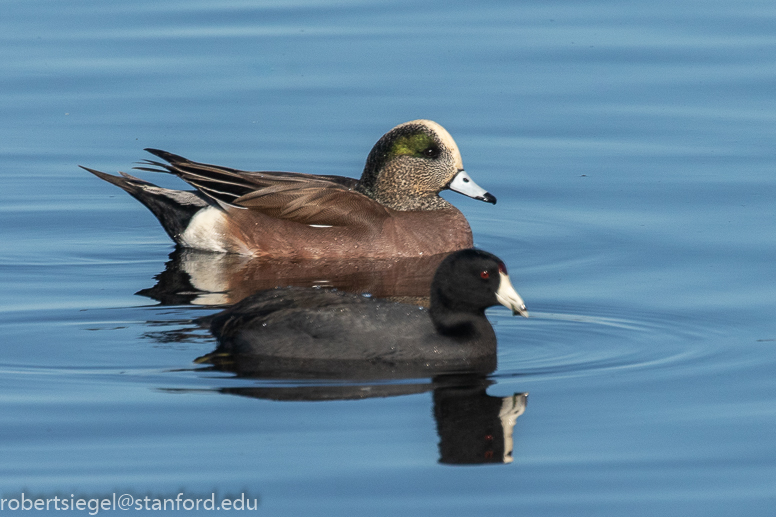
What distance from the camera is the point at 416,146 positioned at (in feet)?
37.9

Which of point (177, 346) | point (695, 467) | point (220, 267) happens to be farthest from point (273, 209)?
point (695, 467)

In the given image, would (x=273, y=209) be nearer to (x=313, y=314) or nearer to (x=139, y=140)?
(x=139, y=140)

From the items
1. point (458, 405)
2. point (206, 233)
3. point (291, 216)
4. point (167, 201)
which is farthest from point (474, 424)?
point (167, 201)

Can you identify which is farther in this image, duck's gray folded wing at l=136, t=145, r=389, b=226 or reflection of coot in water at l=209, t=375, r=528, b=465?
duck's gray folded wing at l=136, t=145, r=389, b=226

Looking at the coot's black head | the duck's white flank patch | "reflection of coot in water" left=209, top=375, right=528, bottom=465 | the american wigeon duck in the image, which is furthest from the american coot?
the duck's white flank patch

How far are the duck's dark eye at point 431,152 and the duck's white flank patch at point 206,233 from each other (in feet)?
6.12

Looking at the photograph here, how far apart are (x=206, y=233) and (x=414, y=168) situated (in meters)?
1.93

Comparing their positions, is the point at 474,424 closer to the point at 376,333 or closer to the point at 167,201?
the point at 376,333

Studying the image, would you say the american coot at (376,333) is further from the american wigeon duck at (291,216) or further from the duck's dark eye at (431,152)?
the duck's dark eye at (431,152)

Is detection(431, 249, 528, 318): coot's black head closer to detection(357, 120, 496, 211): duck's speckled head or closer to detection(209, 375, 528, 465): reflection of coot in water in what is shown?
detection(209, 375, 528, 465): reflection of coot in water

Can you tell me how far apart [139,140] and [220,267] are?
9.63 ft

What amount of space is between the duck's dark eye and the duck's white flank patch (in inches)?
73.4

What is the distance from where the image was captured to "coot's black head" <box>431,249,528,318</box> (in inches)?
304

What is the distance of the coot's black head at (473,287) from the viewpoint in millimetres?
7730
